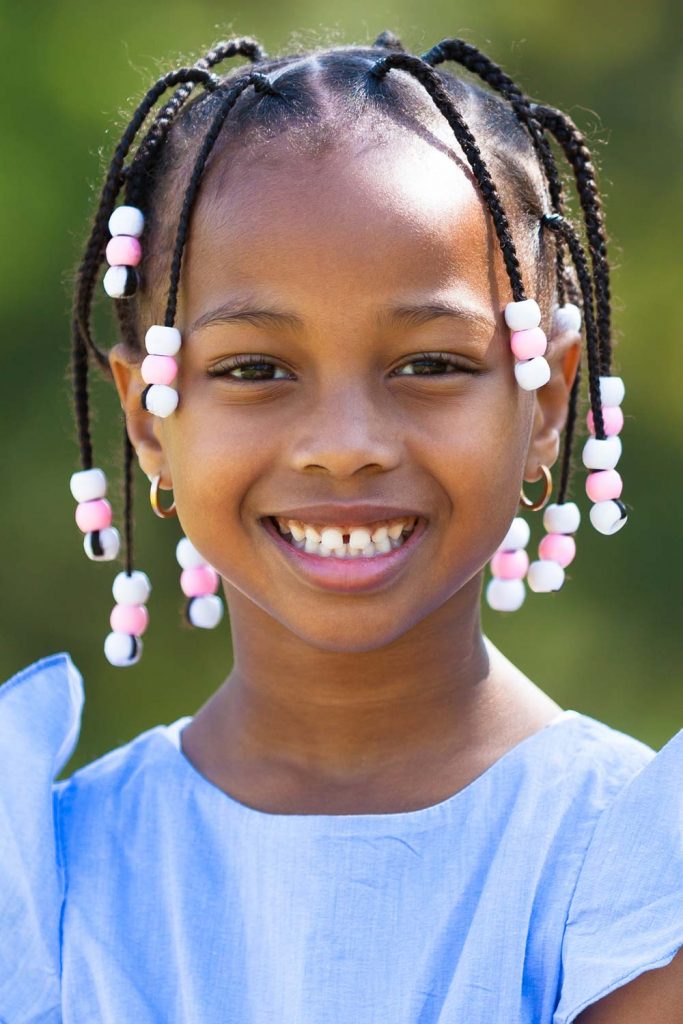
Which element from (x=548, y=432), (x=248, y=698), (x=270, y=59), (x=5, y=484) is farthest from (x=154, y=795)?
(x=5, y=484)

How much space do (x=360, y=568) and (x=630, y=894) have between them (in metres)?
0.56

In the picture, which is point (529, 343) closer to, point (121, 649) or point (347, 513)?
point (347, 513)

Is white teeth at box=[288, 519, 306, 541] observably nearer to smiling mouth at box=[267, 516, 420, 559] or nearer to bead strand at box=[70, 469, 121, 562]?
smiling mouth at box=[267, 516, 420, 559]

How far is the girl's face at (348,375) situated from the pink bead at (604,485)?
17 centimetres

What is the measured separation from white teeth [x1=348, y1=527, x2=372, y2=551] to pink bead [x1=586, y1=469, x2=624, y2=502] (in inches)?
16.2

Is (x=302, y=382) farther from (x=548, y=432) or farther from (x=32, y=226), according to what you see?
(x=32, y=226)

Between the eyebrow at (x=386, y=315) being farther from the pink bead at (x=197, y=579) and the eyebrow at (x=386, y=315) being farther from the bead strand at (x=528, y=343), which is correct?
the pink bead at (x=197, y=579)

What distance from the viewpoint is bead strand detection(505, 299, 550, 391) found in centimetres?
230

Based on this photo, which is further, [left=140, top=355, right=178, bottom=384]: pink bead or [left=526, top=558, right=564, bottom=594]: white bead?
[left=526, top=558, right=564, bottom=594]: white bead

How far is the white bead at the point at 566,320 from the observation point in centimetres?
257

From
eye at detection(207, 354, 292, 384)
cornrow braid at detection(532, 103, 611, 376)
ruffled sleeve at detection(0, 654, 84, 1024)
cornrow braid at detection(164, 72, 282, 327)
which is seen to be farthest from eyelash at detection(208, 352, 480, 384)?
ruffled sleeve at detection(0, 654, 84, 1024)

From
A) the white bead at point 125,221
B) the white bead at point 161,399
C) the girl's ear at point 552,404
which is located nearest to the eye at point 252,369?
the white bead at point 161,399

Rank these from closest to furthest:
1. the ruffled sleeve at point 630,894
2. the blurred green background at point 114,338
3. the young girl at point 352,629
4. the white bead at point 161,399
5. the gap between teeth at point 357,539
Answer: the ruffled sleeve at point 630,894, the young girl at point 352,629, the gap between teeth at point 357,539, the white bead at point 161,399, the blurred green background at point 114,338

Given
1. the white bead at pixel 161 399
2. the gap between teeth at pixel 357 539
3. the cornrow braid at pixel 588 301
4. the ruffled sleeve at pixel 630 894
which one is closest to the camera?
the ruffled sleeve at pixel 630 894
